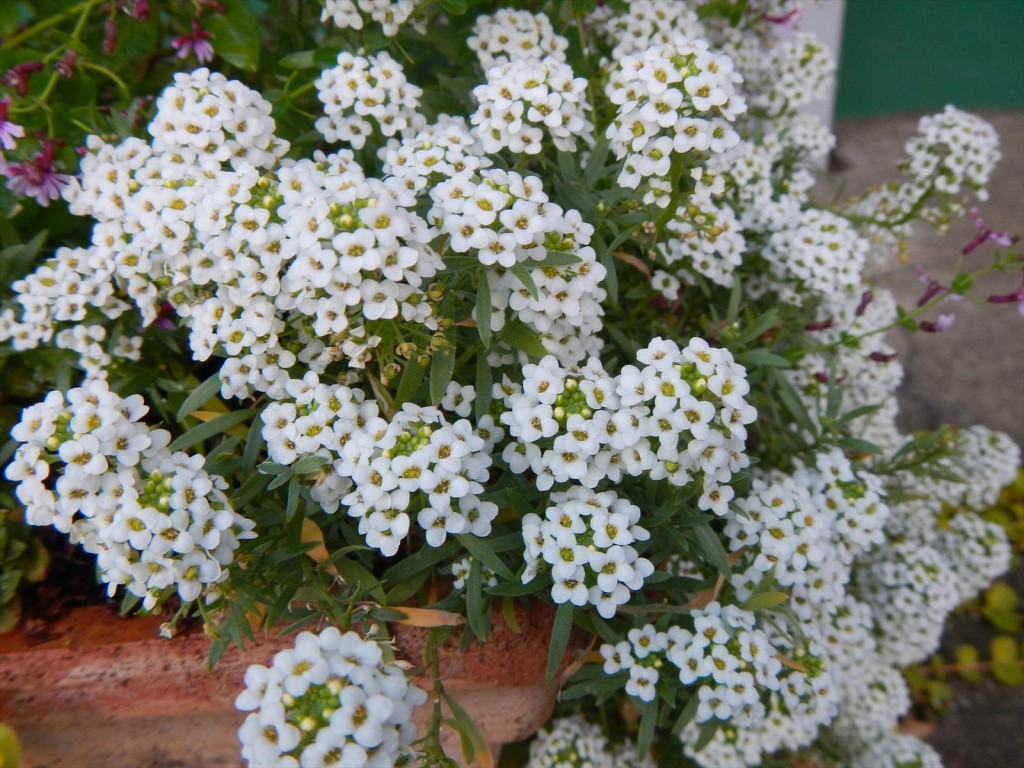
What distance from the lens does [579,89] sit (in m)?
1.56

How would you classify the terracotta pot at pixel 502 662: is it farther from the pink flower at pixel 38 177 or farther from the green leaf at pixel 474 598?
the pink flower at pixel 38 177

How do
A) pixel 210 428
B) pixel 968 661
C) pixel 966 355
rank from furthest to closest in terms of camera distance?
pixel 966 355
pixel 968 661
pixel 210 428

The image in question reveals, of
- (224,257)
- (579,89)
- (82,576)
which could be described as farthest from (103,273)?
(579,89)

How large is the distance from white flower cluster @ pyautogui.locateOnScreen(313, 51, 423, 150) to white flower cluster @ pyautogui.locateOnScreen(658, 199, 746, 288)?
63cm

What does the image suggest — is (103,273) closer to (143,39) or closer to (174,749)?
(143,39)

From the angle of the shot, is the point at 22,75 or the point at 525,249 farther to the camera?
the point at 22,75

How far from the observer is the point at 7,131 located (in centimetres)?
166

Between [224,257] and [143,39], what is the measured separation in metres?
1.12

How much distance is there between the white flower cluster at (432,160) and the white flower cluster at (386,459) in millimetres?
410

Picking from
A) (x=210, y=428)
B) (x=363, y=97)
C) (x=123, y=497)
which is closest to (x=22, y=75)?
(x=363, y=97)

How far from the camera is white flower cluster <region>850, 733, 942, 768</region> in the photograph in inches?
89.3

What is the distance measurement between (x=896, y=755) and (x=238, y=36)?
8.73ft

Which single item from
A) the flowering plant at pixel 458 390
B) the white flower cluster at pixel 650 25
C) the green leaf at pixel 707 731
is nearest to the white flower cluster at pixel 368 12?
the flowering plant at pixel 458 390

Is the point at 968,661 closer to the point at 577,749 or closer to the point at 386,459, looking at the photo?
the point at 577,749
